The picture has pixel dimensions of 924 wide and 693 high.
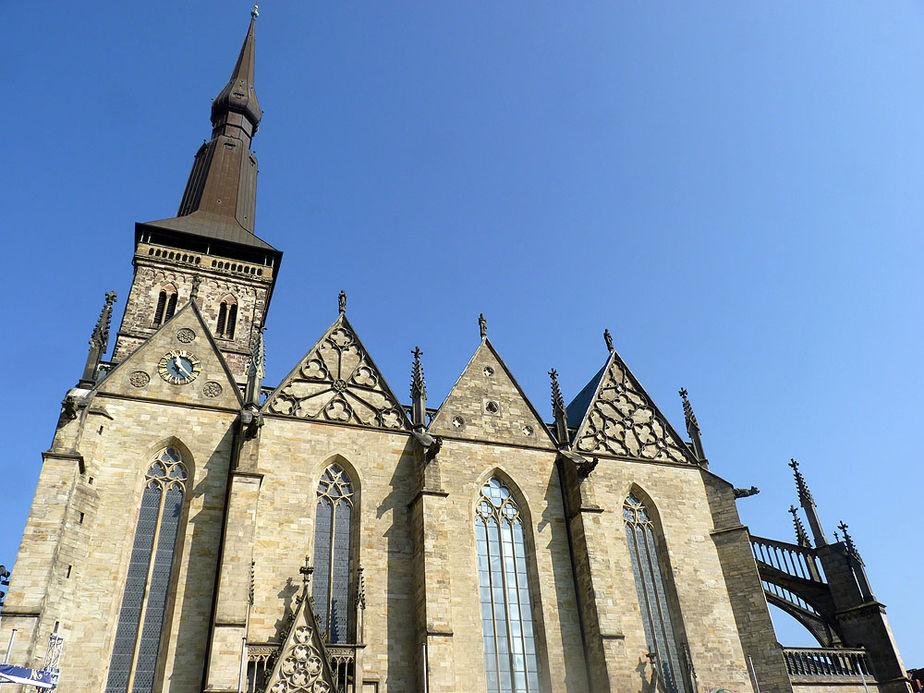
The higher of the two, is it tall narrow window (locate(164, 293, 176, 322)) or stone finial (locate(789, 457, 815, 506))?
tall narrow window (locate(164, 293, 176, 322))

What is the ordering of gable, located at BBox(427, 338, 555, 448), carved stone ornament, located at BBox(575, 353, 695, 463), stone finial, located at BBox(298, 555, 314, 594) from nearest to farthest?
stone finial, located at BBox(298, 555, 314, 594) → gable, located at BBox(427, 338, 555, 448) → carved stone ornament, located at BBox(575, 353, 695, 463)

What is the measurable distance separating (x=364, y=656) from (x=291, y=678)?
6.45ft

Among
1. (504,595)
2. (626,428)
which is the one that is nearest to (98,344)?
(504,595)

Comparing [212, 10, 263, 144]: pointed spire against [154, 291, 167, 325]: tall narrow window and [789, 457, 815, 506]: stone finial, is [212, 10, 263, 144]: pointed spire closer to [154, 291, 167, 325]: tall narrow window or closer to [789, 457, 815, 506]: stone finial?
[154, 291, 167, 325]: tall narrow window

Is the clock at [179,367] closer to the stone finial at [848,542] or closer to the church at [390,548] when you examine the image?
the church at [390,548]

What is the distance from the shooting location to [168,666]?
15.6 m

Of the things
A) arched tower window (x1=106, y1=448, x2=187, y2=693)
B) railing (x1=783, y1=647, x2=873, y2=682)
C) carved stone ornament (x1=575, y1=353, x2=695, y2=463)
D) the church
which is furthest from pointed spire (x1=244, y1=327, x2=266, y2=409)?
railing (x1=783, y1=647, x2=873, y2=682)

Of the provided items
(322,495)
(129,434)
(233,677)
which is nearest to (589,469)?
(322,495)

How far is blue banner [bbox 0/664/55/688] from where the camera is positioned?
1149 cm

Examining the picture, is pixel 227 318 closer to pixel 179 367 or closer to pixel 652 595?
pixel 179 367

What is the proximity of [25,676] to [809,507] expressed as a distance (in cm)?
2307

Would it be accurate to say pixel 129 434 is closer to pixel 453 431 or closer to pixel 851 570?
pixel 453 431

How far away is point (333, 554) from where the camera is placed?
60.9ft

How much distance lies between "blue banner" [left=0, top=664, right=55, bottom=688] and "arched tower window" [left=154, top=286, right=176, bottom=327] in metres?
17.0
